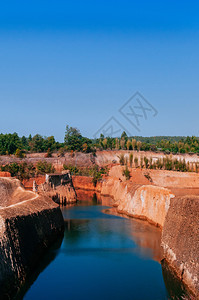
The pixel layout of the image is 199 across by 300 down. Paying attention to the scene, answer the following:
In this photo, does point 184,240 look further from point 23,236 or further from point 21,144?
point 21,144

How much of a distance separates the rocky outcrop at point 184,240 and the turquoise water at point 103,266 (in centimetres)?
128

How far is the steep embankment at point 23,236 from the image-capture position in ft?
53.0

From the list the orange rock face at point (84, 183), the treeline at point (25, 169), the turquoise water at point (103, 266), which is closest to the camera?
the turquoise water at point (103, 266)

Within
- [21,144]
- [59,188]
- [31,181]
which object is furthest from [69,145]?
[59,188]

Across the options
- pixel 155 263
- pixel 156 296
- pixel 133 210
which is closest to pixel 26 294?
pixel 156 296

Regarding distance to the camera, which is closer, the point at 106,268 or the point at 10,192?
the point at 106,268

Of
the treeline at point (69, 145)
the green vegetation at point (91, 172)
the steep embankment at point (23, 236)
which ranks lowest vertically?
the steep embankment at point (23, 236)

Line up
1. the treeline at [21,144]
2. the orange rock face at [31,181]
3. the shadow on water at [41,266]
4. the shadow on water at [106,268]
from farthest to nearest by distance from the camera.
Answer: the treeline at [21,144]
the orange rock face at [31,181]
the shadow on water at [106,268]
the shadow on water at [41,266]

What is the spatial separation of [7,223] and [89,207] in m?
25.5


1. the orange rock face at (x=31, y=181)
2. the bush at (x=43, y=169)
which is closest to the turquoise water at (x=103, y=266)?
the orange rock face at (x=31, y=181)

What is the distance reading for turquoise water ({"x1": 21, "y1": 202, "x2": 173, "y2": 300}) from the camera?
17.8 meters

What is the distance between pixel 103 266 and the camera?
2123cm

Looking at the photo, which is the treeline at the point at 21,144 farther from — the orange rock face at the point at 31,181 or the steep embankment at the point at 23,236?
the steep embankment at the point at 23,236

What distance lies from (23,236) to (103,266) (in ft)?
16.6
